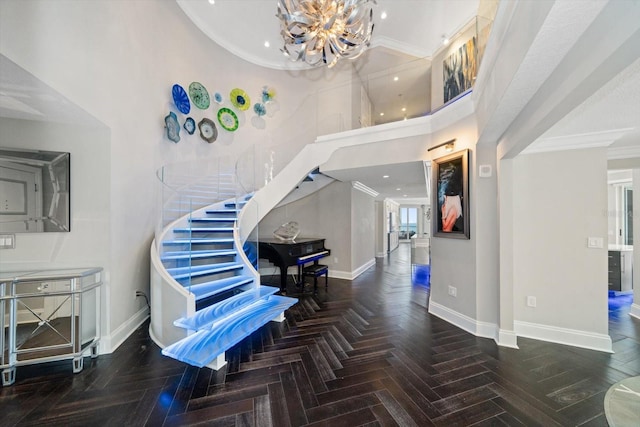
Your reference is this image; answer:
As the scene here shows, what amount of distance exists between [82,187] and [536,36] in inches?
160

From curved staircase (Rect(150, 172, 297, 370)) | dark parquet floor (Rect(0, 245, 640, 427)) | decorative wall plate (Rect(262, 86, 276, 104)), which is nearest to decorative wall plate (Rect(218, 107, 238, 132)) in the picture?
decorative wall plate (Rect(262, 86, 276, 104))

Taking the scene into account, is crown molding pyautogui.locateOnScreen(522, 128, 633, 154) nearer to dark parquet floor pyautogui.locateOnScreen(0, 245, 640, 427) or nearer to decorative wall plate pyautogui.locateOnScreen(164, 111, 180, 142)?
dark parquet floor pyautogui.locateOnScreen(0, 245, 640, 427)

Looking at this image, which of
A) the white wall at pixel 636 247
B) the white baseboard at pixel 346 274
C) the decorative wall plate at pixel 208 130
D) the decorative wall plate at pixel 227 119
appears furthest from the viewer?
the white baseboard at pixel 346 274

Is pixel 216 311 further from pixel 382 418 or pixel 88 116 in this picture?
pixel 88 116

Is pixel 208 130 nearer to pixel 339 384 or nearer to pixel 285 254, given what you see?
pixel 285 254

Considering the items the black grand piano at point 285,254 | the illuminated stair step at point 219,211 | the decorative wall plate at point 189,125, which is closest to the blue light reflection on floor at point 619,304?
the black grand piano at point 285,254

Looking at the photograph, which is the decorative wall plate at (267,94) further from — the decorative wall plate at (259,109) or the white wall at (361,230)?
the white wall at (361,230)

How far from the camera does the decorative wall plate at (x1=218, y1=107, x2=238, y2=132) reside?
5.06 metres

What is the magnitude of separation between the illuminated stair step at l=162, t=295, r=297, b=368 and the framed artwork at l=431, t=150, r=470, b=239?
8.46 ft

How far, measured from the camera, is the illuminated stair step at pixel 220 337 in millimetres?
2051

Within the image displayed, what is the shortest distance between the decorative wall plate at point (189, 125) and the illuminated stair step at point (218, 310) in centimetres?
327

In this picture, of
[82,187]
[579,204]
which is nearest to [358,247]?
[579,204]

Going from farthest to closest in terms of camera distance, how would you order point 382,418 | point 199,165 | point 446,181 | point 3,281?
point 199,165
point 446,181
point 3,281
point 382,418

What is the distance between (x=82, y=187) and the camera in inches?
102
